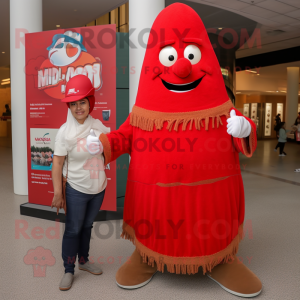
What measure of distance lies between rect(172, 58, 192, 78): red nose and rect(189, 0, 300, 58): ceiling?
4394 millimetres

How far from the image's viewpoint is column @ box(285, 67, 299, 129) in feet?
38.5

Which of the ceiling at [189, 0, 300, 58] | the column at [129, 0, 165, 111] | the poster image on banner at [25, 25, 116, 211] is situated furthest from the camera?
the ceiling at [189, 0, 300, 58]

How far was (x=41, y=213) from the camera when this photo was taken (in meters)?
3.53

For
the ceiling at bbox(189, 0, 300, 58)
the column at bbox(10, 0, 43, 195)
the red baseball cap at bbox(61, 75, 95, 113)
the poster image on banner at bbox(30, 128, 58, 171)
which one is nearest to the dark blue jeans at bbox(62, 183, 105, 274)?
the red baseball cap at bbox(61, 75, 95, 113)

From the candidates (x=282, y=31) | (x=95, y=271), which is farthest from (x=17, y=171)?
(x=282, y=31)

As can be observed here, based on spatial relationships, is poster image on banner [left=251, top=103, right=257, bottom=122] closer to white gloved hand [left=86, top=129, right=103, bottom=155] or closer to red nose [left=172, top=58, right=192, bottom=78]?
red nose [left=172, top=58, right=192, bottom=78]

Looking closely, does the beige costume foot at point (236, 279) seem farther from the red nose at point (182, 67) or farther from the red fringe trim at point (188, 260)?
the red nose at point (182, 67)

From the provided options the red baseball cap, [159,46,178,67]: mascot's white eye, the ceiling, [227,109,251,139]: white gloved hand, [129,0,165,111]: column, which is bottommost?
[227,109,251,139]: white gloved hand

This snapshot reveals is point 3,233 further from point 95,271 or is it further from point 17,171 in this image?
point 17,171

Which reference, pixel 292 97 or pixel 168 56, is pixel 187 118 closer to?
pixel 168 56

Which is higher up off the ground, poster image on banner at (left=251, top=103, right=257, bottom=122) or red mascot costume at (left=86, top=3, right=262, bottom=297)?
poster image on banner at (left=251, top=103, right=257, bottom=122)

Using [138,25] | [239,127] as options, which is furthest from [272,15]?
[239,127]

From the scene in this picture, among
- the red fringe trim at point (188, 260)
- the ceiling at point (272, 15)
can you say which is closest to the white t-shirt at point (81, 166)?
the red fringe trim at point (188, 260)

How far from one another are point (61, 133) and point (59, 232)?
59.5 inches
